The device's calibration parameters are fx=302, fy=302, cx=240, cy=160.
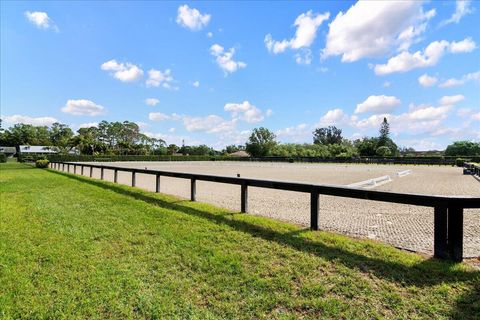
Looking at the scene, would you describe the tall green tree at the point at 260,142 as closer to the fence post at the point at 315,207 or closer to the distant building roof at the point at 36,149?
the distant building roof at the point at 36,149

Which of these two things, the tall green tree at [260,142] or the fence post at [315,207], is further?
the tall green tree at [260,142]

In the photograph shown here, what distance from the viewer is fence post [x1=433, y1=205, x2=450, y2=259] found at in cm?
→ 341

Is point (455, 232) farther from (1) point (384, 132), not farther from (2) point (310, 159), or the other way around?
(1) point (384, 132)

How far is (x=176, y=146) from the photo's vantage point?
10594 cm

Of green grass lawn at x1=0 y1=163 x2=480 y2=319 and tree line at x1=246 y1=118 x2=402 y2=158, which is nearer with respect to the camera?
green grass lawn at x1=0 y1=163 x2=480 y2=319

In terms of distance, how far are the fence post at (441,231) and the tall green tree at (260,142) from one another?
269 feet

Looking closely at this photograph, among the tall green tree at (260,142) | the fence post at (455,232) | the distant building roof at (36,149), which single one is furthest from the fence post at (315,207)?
the distant building roof at (36,149)

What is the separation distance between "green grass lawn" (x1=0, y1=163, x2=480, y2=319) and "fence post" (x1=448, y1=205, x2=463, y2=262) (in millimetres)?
179

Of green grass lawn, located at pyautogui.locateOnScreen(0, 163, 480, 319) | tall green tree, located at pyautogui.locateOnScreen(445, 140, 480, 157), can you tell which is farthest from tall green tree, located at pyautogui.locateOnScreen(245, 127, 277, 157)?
green grass lawn, located at pyautogui.locateOnScreen(0, 163, 480, 319)

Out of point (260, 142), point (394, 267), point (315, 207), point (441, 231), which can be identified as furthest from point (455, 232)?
point (260, 142)

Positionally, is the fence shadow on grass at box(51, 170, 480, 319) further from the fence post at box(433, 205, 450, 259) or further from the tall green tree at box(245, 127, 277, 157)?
the tall green tree at box(245, 127, 277, 157)

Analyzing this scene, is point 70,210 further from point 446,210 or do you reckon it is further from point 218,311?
point 446,210

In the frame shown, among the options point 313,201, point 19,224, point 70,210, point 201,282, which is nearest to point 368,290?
point 201,282

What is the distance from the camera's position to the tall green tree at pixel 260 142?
85625 millimetres
